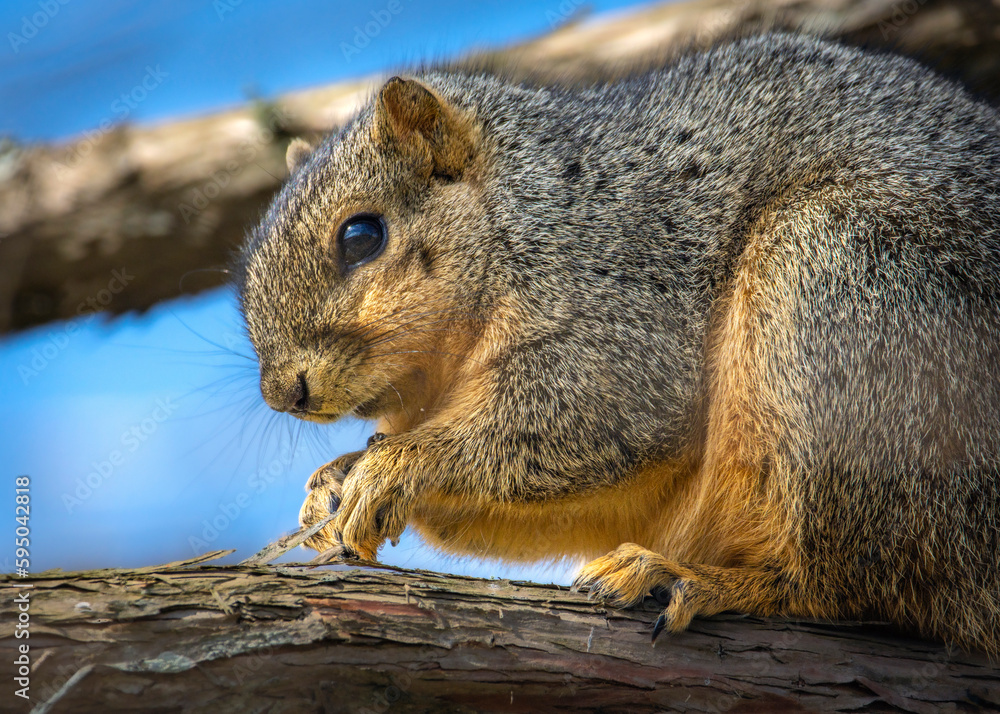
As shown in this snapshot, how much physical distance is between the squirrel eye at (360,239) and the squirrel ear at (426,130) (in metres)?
0.39

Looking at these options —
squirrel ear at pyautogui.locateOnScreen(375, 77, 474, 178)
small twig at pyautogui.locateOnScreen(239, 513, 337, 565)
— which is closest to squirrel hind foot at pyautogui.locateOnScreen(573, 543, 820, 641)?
small twig at pyautogui.locateOnScreen(239, 513, 337, 565)

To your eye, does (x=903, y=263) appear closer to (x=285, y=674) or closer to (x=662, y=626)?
(x=662, y=626)

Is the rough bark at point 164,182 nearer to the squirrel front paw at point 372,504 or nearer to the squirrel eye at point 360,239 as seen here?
the squirrel eye at point 360,239

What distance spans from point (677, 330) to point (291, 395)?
64.9 inches

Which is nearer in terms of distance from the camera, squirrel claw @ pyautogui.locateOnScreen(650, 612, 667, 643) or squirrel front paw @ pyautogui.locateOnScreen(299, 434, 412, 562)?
squirrel claw @ pyautogui.locateOnScreen(650, 612, 667, 643)

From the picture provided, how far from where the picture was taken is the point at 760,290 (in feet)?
10.7

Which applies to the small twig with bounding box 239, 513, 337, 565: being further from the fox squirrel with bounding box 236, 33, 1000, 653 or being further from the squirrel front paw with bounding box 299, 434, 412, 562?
the fox squirrel with bounding box 236, 33, 1000, 653

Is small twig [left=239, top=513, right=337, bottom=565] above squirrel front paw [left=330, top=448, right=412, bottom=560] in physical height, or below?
below

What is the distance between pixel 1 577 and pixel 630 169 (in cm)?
293

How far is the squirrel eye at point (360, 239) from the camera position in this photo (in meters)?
3.69

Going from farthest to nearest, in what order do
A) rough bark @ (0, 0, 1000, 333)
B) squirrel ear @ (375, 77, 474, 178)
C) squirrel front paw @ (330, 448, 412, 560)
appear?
rough bark @ (0, 0, 1000, 333) < squirrel ear @ (375, 77, 474, 178) < squirrel front paw @ (330, 448, 412, 560)

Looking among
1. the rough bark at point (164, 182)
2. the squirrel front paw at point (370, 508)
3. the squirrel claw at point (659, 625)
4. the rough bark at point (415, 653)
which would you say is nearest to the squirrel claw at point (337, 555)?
the squirrel front paw at point (370, 508)

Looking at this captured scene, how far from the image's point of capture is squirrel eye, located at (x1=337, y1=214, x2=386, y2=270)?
369cm

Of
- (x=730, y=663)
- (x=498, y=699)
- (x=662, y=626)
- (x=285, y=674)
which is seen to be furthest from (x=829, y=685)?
(x=285, y=674)
